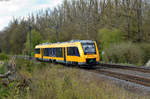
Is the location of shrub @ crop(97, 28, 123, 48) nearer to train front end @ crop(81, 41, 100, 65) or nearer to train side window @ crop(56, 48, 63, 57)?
train side window @ crop(56, 48, 63, 57)

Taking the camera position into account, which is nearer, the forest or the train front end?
the train front end

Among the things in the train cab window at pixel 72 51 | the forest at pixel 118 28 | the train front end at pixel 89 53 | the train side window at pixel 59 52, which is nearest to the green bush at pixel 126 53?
the forest at pixel 118 28

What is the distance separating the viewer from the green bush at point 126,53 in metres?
21.6

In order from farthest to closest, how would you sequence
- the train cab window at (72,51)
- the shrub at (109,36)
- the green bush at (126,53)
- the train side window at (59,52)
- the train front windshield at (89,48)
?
1. the shrub at (109,36)
2. the green bush at (126,53)
3. the train side window at (59,52)
4. the train cab window at (72,51)
5. the train front windshield at (89,48)

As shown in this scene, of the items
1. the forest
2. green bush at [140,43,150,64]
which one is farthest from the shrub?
green bush at [140,43,150,64]

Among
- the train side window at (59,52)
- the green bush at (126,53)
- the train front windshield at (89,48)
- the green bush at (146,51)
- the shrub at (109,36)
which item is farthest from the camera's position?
the shrub at (109,36)

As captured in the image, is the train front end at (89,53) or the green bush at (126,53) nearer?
the train front end at (89,53)

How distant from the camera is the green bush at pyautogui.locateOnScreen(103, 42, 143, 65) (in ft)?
70.8

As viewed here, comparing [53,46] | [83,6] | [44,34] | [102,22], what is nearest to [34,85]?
[53,46]

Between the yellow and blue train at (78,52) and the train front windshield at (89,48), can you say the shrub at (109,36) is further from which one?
the train front windshield at (89,48)

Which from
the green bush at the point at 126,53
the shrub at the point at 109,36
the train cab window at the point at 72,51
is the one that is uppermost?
the shrub at the point at 109,36

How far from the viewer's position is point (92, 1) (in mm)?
27078

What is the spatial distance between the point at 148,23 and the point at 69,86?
2201cm

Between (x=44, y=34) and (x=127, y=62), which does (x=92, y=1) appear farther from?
(x=44, y=34)
